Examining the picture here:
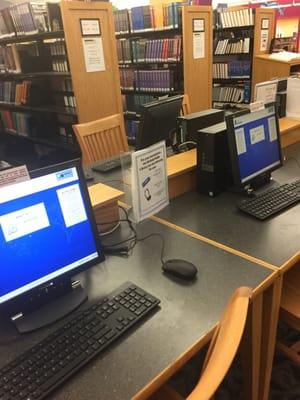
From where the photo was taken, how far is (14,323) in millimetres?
929

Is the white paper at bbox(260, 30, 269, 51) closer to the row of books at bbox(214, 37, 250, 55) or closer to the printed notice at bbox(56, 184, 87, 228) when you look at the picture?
the row of books at bbox(214, 37, 250, 55)

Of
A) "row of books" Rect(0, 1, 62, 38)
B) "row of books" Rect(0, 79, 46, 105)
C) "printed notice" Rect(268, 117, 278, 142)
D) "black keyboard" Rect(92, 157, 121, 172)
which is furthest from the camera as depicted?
"row of books" Rect(0, 79, 46, 105)

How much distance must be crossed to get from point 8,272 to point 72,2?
2632mm

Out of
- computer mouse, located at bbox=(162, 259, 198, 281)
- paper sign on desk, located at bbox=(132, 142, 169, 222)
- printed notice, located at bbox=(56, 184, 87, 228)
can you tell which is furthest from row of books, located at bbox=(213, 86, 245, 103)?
printed notice, located at bbox=(56, 184, 87, 228)

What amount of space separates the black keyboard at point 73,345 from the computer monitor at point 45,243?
0.08 metres

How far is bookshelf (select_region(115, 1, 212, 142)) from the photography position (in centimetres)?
371

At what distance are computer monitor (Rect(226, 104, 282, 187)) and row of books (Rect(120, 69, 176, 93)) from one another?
254cm

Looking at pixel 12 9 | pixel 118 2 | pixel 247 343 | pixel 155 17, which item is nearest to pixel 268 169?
pixel 247 343

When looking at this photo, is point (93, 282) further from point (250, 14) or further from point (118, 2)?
point (118, 2)

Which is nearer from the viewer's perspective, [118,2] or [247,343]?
[247,343]

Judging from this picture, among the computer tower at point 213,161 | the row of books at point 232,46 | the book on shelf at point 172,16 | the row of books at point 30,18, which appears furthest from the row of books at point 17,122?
the computer tower at point 213,161

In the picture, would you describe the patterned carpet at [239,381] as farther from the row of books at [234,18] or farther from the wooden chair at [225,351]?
the row of books at [234,18]

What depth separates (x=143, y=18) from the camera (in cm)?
410

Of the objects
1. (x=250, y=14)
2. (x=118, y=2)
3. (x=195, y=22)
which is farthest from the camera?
(x=118, y=2)
